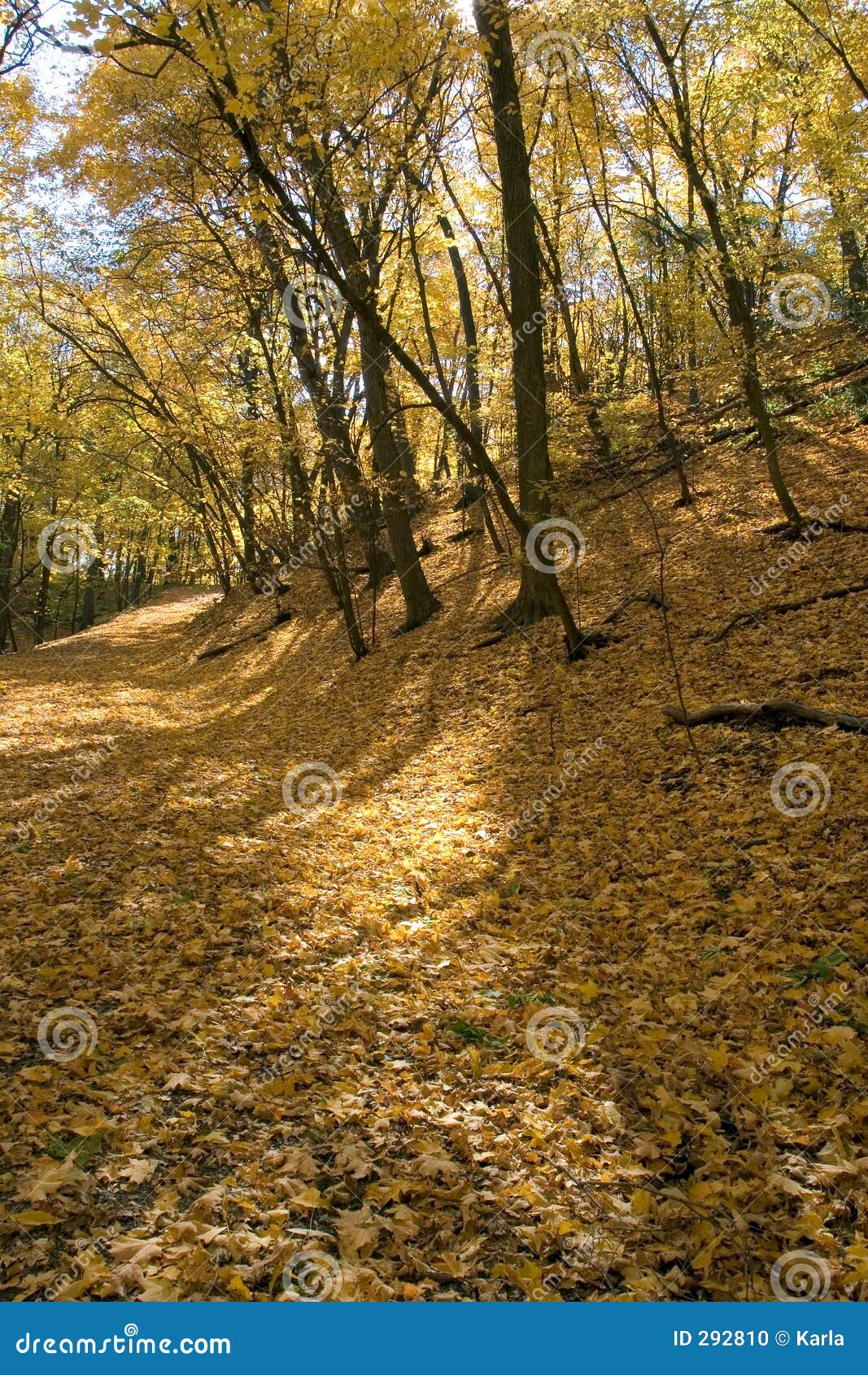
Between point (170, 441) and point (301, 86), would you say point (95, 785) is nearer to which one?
point (301, 86)

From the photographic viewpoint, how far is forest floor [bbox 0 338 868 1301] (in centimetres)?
268

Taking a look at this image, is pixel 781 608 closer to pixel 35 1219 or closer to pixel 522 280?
pixel 522 280

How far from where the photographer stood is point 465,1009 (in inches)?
166

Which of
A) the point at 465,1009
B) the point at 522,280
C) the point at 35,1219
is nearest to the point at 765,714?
the point at 465,1009

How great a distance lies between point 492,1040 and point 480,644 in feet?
23.7

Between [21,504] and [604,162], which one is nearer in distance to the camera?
[604,162]

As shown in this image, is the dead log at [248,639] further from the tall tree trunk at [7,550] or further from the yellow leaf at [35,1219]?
the yellow leaf at [35,1219]

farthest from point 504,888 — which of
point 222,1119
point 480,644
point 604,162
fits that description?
point 604,162

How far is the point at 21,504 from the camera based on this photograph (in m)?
21.8

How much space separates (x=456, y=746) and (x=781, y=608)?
12.1 feet

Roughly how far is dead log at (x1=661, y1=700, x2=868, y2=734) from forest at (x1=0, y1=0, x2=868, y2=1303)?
0.04 m

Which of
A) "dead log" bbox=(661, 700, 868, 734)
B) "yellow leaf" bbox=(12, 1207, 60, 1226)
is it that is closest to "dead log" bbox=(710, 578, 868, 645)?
"dead log" bbox=(661, 700, 868, 734)

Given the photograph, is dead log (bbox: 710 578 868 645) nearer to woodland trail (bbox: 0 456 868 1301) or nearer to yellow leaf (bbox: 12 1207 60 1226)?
woodland trail (bbox: 0 456 868 1301)

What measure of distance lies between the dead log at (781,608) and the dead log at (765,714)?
156 centimetres
